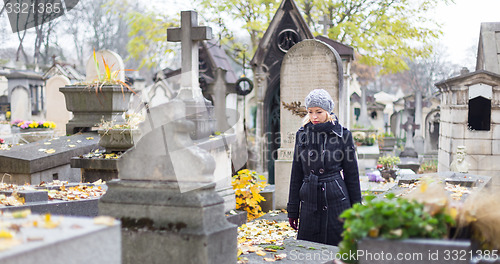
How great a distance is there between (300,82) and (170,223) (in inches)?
212

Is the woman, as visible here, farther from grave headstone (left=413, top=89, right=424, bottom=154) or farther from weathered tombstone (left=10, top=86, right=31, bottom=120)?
weathered tombstone (left=10, top=86, right=31, bottom=120)

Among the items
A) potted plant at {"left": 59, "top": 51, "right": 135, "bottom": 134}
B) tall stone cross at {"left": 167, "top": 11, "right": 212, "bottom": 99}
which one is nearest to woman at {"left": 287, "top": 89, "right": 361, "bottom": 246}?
tall stone cross at {"left": 167, "top": 11, "right": 212, "bottom": 99}

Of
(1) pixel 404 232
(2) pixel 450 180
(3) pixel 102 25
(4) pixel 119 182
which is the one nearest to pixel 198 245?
(4) pixel 119 182

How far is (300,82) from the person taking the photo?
27.2ft

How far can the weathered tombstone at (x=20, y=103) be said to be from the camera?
26.5 metres

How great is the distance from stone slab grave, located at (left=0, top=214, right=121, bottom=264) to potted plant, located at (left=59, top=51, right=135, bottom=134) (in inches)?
269

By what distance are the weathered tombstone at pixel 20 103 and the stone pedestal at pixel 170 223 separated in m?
25.6

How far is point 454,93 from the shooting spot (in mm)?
11867

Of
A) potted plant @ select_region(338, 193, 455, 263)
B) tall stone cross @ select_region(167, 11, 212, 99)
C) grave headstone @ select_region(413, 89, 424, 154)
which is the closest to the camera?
potted plant @ select_region(338, 193, 455, 263)

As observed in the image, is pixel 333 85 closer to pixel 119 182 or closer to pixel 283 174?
pixel 283 174

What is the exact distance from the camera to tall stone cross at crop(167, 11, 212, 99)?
23.4 ft

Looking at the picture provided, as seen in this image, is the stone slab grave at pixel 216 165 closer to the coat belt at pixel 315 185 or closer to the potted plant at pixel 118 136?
the potted plant at pixel 118 136

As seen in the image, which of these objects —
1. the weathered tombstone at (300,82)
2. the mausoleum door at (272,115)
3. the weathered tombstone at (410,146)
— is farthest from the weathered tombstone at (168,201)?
the weathered tombstone at (410,146)

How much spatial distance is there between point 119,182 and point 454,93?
33.6 ft
